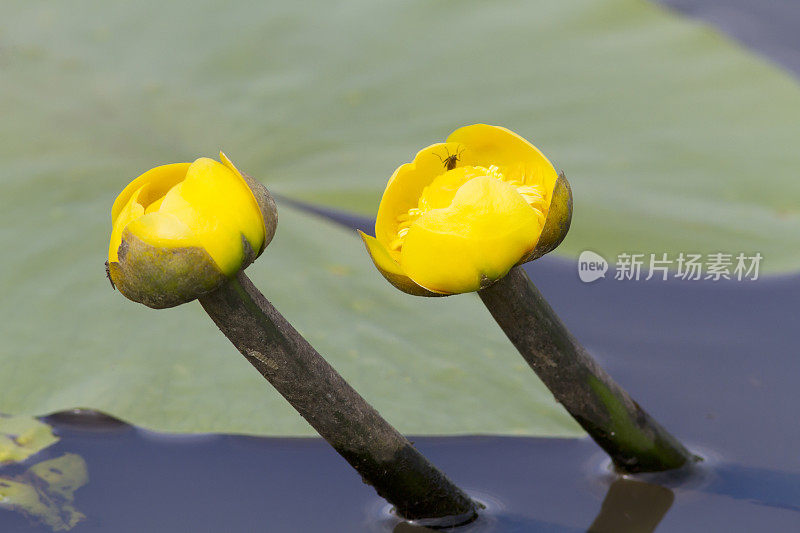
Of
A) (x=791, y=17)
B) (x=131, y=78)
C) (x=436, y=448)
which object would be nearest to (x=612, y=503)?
(x=436, y=448)

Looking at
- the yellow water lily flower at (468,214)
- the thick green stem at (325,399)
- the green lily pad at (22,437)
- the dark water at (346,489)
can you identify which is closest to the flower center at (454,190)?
the yellow water lily flower at (468,214)

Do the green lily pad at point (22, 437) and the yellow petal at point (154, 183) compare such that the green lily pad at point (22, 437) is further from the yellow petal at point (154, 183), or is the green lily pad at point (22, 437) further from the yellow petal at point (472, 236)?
the yellow petal at point (472, 236)

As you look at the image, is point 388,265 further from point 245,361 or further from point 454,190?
point 245,361

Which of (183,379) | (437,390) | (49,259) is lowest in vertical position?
(437,390)

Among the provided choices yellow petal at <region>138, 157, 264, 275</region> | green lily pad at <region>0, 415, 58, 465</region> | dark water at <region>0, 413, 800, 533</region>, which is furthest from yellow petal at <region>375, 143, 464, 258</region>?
green lily pad at <region>0, 415, 58, 465</region>

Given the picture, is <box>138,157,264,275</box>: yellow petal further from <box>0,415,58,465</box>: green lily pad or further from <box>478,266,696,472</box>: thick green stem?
<box>0,415,58,465</box>: green lily pad

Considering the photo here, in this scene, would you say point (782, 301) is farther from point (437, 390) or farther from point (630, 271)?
point (437, 390)
